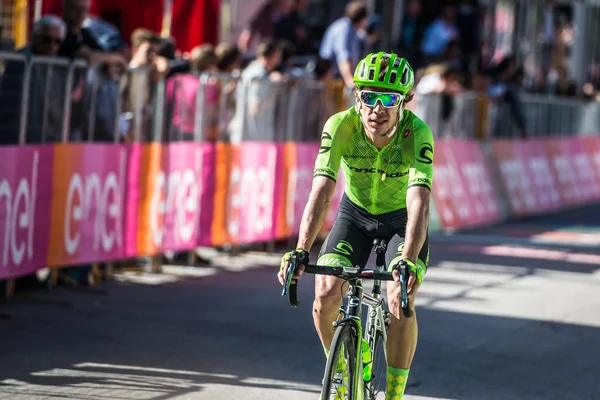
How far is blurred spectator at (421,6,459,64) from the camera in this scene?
21734 millimetres

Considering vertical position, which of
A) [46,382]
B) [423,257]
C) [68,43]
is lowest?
[46,382]

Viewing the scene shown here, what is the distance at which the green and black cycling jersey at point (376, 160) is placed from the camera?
21.5 ft

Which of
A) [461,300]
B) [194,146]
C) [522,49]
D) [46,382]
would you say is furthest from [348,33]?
[522,49]

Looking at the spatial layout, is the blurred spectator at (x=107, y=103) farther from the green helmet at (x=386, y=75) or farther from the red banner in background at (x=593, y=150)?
the red banner in background at (x=593, y=150)

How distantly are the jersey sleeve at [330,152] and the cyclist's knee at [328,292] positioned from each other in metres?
0.52

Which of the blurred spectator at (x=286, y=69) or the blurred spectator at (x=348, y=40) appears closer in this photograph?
the blurred spectator at (x=286, y=69)

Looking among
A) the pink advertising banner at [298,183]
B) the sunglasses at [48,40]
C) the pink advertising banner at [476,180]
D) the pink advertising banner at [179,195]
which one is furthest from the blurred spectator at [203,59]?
the pink advertising banner at [476,180]

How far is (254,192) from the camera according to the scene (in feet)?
46.6

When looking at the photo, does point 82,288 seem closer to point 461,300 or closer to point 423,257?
point 461,300

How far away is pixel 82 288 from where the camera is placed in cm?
1153

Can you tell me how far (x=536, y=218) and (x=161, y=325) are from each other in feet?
42.8

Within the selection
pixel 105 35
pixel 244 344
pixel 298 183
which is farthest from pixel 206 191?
pixel 244 344

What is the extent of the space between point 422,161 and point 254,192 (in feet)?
25.5

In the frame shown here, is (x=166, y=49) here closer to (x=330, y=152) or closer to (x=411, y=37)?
(x=330, y=152)
